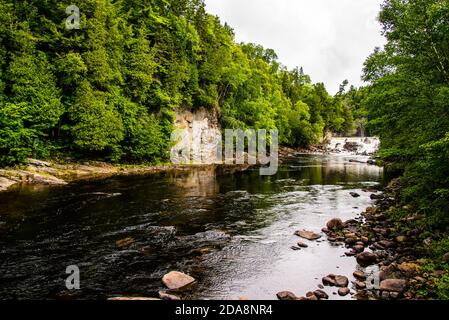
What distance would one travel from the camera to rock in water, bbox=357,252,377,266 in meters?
10.3

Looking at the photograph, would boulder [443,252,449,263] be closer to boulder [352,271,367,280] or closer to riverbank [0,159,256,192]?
boulder [352,271,367,280]

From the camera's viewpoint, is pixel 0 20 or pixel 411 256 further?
pixel 0 20

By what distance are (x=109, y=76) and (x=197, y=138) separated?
53.3ft

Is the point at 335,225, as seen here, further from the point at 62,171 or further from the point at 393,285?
the point at 62,171

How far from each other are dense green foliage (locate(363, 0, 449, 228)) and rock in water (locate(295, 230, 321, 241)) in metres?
3.86

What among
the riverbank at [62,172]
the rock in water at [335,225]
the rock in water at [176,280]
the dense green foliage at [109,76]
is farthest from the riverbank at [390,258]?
the dense green foliage at [109,76]

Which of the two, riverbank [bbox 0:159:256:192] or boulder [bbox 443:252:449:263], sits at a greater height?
riverbank [bbox 0:159:256:192]

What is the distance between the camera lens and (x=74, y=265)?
31.9 feet

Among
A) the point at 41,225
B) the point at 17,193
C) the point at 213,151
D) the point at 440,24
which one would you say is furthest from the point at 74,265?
the point at 213,151

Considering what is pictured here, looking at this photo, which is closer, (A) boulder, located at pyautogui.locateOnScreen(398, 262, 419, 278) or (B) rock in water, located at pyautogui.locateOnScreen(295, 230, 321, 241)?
(A) boulder, located at pyautogui.locateOnScreen(398, 262, 419, 278)

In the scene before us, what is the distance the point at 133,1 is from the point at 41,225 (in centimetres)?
3523

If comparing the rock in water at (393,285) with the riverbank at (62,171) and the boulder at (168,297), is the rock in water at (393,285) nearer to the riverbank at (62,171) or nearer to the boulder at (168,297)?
the boulder at (168,297)

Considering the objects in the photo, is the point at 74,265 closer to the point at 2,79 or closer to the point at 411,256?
the point at 411,256

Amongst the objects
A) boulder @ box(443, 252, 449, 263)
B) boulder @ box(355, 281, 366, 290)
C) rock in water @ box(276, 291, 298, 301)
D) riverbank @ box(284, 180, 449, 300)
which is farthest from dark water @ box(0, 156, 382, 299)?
boulder @ box(443, 252, 449, 263)
